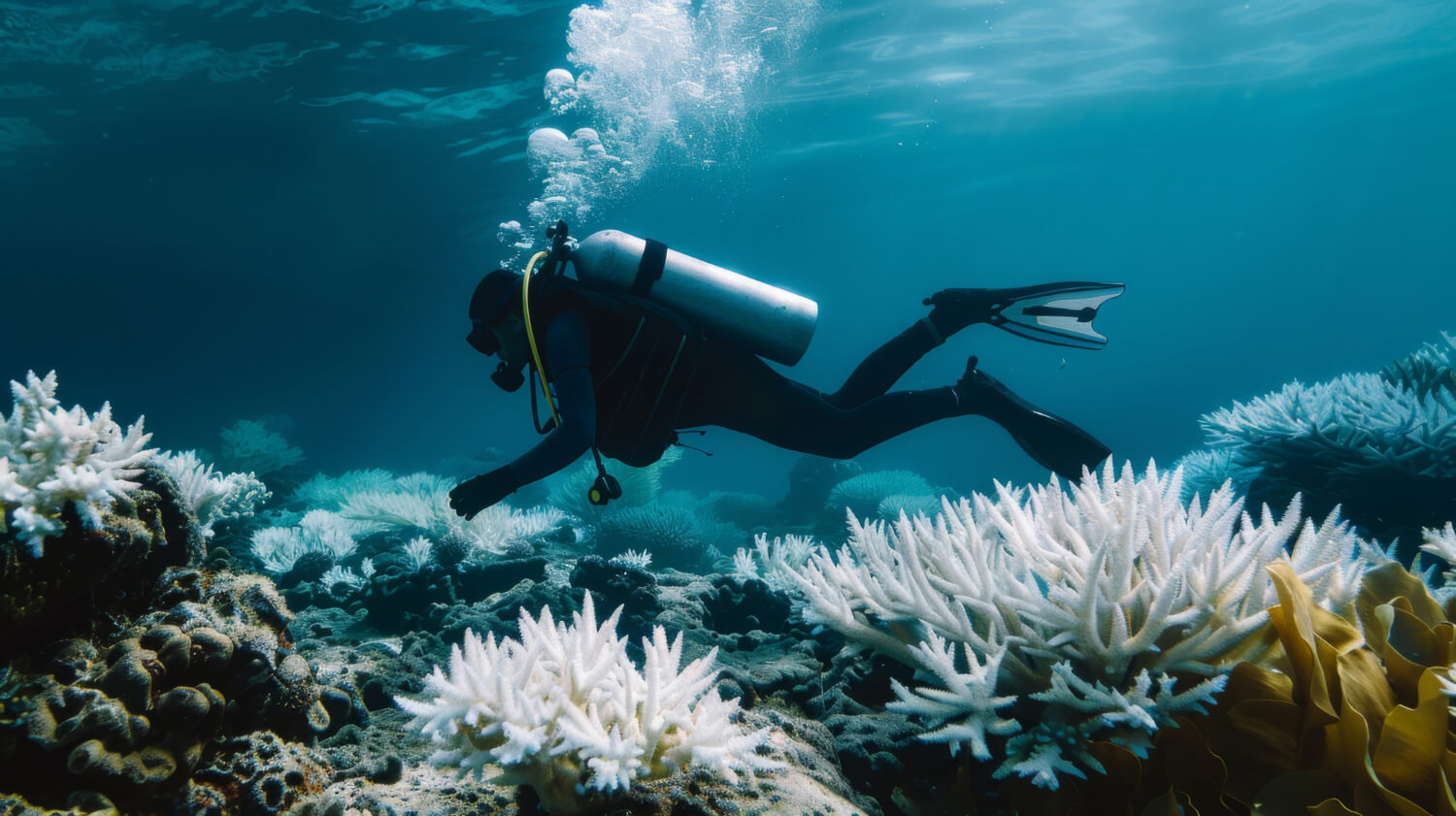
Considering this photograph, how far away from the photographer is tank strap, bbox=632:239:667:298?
396cm

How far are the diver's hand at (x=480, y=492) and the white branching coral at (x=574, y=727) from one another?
4.95 ft

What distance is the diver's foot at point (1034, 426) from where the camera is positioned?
4.25 m

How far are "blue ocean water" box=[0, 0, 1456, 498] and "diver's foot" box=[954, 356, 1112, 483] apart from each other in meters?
1.22

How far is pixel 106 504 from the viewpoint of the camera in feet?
5.78

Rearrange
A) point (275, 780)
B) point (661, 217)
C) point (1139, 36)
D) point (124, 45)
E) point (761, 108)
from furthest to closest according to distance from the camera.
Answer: point (661, 217) → point (761, 108) → point (1139, 36) → point (124, 45) → point (275, 780)

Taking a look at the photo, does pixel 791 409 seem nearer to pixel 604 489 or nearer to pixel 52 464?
pixel 604 489

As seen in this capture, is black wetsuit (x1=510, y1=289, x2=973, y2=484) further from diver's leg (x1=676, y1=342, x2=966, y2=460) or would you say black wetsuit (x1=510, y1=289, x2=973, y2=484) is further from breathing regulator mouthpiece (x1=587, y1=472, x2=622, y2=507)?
breathing regulator mouthpiece (x1=587, y1=472, x2=622, y2=507)

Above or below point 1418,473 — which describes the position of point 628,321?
above

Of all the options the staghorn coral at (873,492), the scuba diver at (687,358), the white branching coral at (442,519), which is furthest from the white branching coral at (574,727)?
the staghorn coral at (873,492)

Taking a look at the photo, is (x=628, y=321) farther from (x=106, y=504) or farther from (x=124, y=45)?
(x=124, y=45)

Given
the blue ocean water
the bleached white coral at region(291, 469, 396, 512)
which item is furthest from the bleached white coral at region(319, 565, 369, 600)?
the blue ocean water

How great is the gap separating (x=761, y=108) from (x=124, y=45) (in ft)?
55.9

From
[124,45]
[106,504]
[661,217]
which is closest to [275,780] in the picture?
[106,504]

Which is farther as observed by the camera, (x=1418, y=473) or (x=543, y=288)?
(x=1418, y=473)
